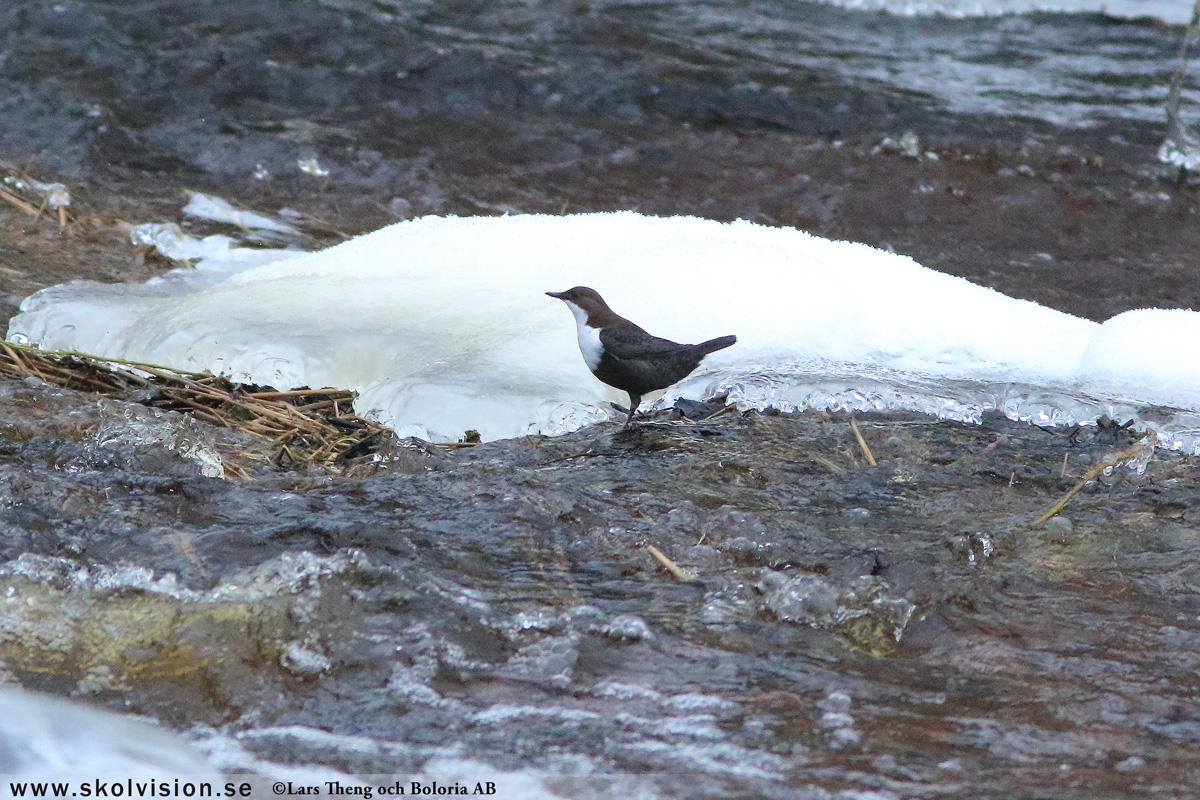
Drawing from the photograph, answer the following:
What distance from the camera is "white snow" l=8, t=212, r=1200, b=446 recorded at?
11.0ft

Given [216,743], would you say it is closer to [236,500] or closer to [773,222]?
[236,500]

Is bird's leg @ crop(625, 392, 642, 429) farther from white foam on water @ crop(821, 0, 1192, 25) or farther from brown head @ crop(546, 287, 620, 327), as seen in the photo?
white foam on water @ crop(821, 0, 1192, 25)

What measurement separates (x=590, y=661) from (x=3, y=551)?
1.13 meters

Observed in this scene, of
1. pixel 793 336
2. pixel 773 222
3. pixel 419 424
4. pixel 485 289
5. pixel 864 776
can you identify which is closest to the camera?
pixel 864 776

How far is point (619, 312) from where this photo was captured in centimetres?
370

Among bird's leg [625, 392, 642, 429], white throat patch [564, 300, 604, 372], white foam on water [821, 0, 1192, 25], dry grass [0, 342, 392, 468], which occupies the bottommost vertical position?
dry grass [0, 342, 392, 468]

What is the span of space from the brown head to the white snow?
25cm

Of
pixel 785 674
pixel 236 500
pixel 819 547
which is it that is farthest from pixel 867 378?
pixel 236 500

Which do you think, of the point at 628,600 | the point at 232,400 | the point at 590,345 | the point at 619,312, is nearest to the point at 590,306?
the point at 590,345

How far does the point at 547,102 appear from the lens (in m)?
7.94

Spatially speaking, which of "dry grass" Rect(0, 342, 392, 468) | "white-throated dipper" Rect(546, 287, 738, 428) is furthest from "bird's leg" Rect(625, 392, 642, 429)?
"dry grass" Rect(0, 342, 392, 468)

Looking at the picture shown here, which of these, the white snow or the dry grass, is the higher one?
the white snow

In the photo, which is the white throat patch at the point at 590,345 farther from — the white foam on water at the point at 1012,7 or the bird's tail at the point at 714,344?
the white foam on water at the point at 1012,7

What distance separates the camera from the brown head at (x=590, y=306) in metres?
3.14
